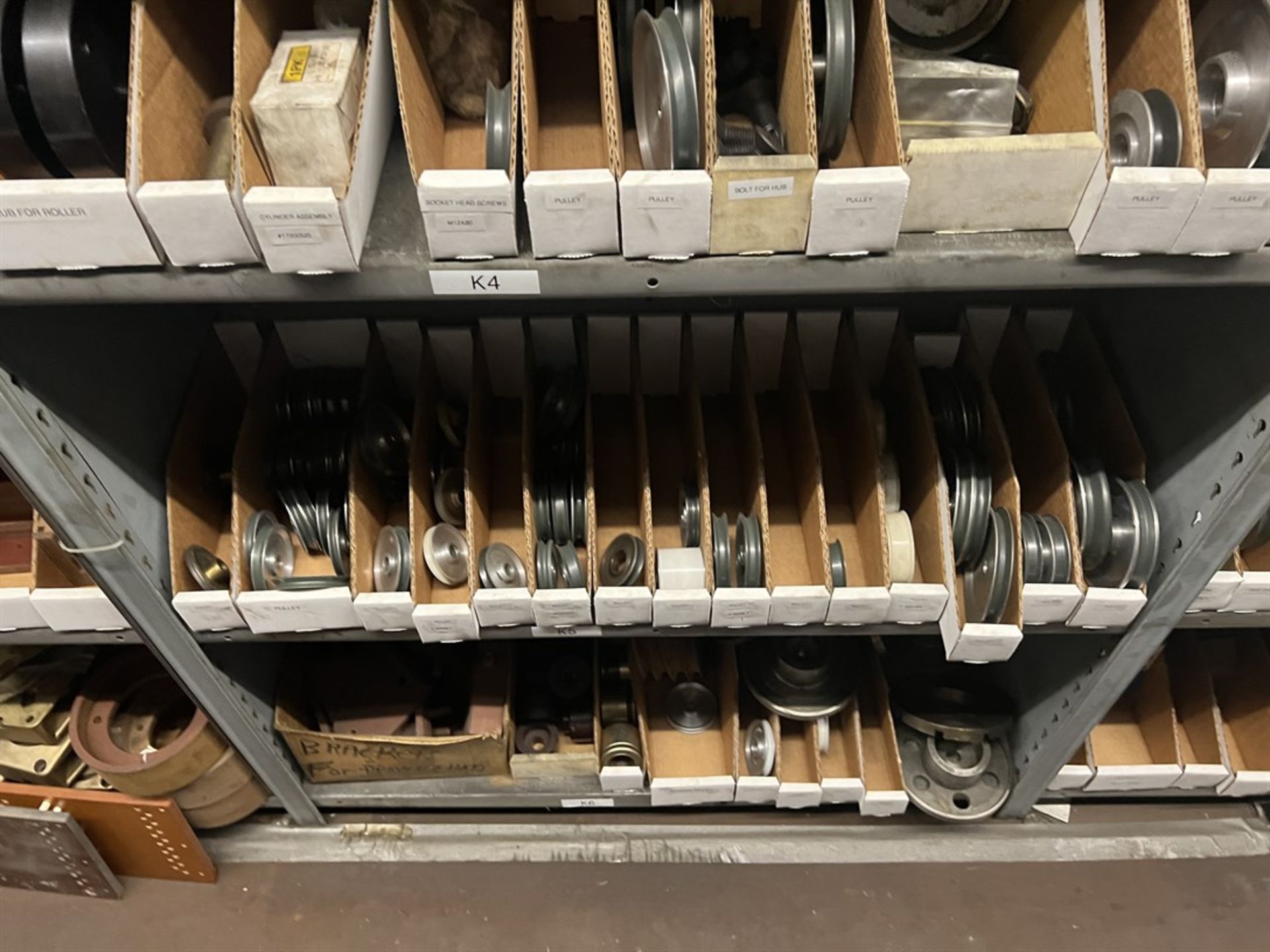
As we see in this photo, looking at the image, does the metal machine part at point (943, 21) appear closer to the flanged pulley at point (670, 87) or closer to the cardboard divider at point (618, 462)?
the flanged pulley at point (670, 87)

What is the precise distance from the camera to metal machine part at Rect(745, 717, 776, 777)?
1.55 meters

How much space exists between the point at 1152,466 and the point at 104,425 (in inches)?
56.6

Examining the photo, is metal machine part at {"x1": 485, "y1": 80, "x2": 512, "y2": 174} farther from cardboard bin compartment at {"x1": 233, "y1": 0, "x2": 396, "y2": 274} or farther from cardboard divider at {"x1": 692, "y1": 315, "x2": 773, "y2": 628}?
cardboard divider at {"x1": 692, "y1": 315, "x2": 773, "y2": 628}

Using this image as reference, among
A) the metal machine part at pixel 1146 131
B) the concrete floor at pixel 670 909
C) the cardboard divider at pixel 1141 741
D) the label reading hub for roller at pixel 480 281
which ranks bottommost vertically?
the concrete floor at pixel 670 909

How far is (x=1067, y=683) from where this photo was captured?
1.40 m

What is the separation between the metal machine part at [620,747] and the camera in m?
1.56

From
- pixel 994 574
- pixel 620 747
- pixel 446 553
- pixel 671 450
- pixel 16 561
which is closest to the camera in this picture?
pixel 994 574

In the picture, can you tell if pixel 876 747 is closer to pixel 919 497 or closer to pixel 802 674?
pixel 802 674

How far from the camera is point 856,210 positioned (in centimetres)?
76

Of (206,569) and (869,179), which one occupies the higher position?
(869,179)

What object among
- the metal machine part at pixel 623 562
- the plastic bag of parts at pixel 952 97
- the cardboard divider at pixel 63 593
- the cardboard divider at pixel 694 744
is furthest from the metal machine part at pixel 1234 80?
the cardboard divider at pixel 63 593

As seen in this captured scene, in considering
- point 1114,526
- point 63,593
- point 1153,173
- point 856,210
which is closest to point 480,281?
point 856,210

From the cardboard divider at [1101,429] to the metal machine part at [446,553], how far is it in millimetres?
856

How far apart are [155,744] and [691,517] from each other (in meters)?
1.12
